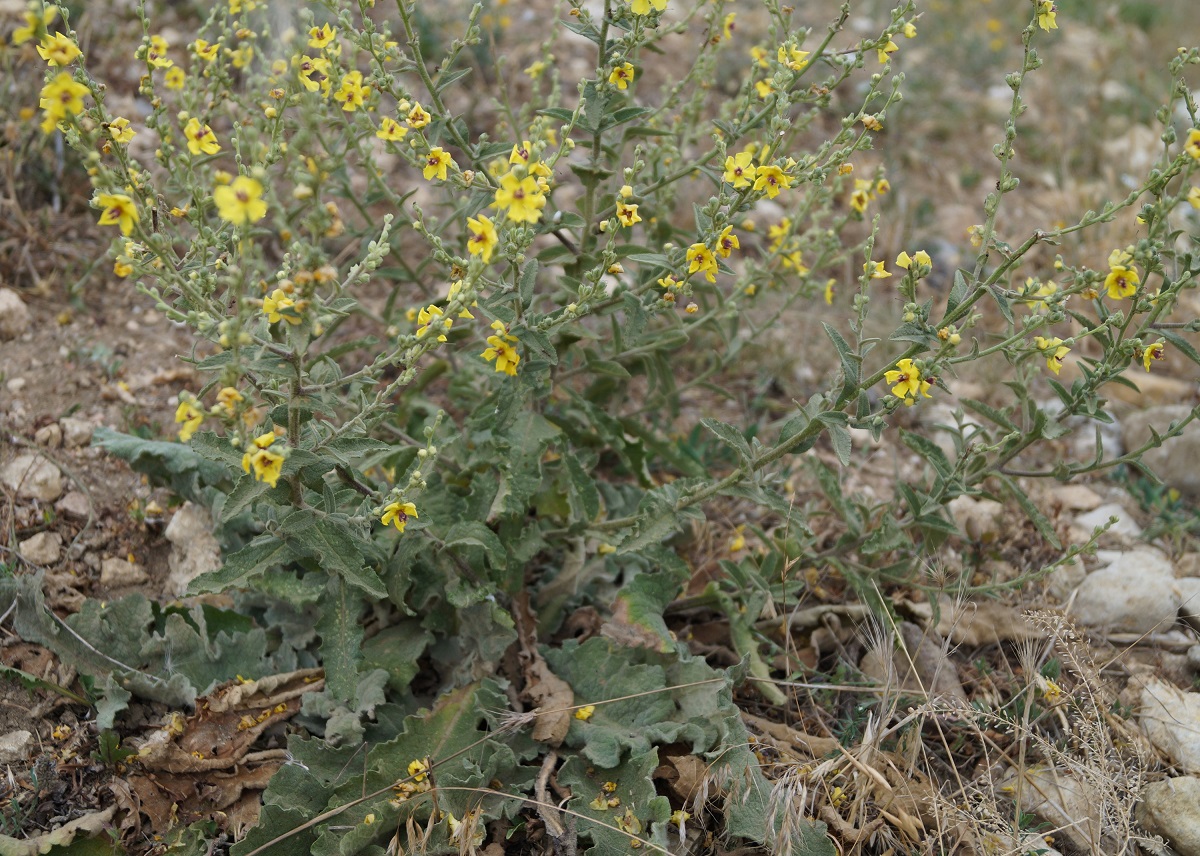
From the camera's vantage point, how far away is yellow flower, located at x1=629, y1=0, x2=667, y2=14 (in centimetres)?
269

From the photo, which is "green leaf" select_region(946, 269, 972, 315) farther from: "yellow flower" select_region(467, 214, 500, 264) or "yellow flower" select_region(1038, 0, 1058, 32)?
"yellow flower" select_region(467, 214, 500, 264)

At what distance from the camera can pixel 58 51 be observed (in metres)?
2.32

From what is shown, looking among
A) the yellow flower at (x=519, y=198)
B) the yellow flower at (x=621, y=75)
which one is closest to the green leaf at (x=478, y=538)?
the yellow flower at (x=519, y=198)

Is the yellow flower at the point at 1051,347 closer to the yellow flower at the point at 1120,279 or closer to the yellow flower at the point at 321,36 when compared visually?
the yellow flower at the point at 1120,279

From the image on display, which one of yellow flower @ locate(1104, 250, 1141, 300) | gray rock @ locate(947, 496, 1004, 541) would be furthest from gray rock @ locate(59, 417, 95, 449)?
yellow flower @ locate(1104, 250, 1141, 300)

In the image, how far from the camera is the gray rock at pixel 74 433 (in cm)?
368

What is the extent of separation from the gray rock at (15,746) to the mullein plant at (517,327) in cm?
80

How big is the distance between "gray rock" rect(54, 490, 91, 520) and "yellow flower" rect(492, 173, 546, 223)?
7.06 ft

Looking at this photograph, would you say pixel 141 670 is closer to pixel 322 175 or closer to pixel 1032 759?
pixel 322 175

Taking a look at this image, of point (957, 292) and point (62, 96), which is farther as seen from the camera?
point (957, 292)

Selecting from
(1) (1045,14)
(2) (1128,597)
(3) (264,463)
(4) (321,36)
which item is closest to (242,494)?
(3) (264,463)

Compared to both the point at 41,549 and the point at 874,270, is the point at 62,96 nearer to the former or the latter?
the point at 41,549

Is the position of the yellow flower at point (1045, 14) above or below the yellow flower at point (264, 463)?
above

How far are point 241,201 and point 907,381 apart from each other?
1750mm
